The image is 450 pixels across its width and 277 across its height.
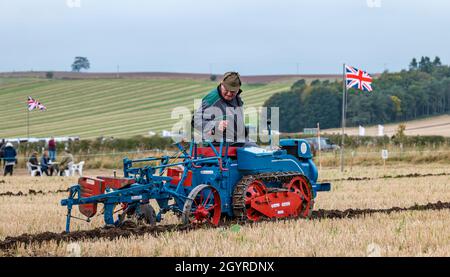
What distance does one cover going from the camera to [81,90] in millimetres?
81688

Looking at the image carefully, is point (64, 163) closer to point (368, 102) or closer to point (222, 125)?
point (222, 125)

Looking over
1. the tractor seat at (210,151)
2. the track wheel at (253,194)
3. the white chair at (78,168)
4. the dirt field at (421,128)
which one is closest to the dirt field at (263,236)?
the track wheel at (253,194)

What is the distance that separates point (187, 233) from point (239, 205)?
1569 mm

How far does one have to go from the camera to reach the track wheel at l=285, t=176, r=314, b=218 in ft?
41.6

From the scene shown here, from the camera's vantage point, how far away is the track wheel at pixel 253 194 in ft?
39.0

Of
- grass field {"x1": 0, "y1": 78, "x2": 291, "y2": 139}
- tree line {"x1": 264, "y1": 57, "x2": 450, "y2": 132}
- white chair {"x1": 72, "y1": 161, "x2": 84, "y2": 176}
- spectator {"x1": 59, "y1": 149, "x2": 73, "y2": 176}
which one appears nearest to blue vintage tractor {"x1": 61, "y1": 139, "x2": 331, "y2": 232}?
spectator {"x1": 59, "y1": 149, "x2": 73, "y2": 176}

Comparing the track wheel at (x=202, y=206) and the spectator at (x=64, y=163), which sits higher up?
the track wheel at (x=202, y=206)

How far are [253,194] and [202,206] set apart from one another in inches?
35.3

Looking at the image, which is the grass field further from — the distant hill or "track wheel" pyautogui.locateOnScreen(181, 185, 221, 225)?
"track wheel" pyautogui.locateOnScreen(181, 185, 221, 225)

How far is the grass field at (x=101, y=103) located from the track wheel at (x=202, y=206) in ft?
151

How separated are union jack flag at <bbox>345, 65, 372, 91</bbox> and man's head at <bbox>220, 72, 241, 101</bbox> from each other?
17896mm

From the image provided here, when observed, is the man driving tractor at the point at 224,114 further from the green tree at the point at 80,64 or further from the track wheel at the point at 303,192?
the green tree at the point at 80,64

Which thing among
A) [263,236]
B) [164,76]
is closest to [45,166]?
[263,236]
